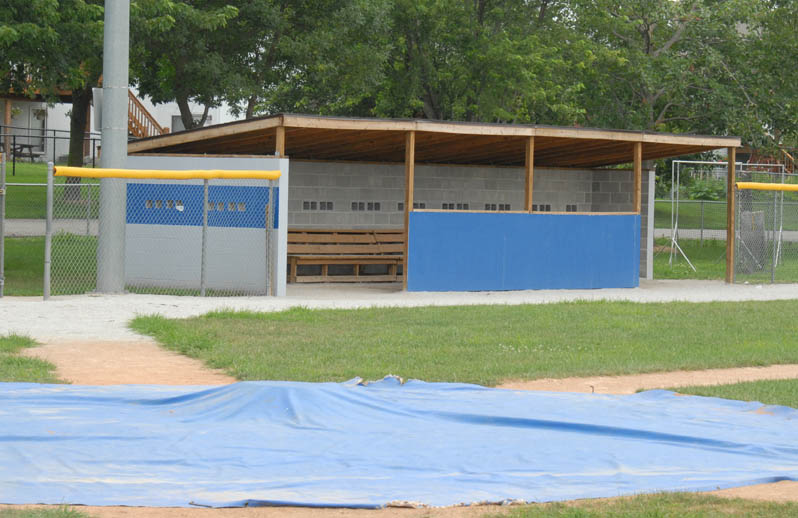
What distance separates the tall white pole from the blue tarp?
7608 millimetres

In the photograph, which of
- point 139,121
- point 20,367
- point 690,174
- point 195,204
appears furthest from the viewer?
point 139,121

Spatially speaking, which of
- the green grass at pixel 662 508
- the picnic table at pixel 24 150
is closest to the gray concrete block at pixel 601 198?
the green grass at pixel 662 508

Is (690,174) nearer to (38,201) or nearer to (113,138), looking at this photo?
(38,201)

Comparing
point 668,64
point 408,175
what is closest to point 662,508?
point 408,175

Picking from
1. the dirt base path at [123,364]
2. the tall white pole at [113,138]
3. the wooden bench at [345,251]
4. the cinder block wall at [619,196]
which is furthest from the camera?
the cinder block wall at [619,196]

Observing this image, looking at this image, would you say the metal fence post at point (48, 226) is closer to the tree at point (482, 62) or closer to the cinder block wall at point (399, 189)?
the cinder block wall at point (399, 189)

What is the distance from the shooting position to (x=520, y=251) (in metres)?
18.2

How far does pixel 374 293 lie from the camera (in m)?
17.7

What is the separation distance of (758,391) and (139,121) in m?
30.7

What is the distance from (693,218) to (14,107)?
99.1 feet

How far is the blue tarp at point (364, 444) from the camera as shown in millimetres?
5582

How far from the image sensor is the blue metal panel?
1631cm

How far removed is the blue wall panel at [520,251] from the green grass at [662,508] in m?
11.9

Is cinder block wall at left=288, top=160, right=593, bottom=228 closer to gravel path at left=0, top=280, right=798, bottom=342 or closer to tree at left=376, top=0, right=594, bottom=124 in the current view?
gravel path at left=0, top=280, right=798, bottom=342
